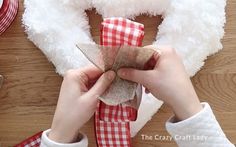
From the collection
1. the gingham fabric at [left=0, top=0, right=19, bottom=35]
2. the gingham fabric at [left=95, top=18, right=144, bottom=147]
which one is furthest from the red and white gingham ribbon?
the gingham fabric at [left=0, top=0, right=19, bottom=35]

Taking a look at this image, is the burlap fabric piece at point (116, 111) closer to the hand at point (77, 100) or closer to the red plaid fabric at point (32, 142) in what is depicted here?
the hand at point (77, 100)

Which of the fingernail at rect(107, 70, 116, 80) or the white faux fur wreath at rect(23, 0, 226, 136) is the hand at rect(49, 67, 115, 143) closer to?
the fingernail at rect(107, 70, 116, 80)

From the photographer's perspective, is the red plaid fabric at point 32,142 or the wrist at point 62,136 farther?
the red plaid fabric at point 32,142

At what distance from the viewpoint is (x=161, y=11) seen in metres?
0.90

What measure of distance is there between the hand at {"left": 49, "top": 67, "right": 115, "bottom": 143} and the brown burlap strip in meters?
0.01

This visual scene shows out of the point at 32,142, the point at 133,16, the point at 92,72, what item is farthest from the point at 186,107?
the point at 32,142

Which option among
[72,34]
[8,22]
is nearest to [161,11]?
[72,34]

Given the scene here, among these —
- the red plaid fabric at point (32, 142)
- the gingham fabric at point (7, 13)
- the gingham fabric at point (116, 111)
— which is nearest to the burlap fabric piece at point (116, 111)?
the gingham fabric at point (116, 111)

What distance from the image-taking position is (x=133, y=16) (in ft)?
2.98

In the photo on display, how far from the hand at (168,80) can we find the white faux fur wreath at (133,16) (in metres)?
0.19

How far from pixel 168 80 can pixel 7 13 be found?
43cm

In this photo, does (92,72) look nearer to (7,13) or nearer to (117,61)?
(117,61)

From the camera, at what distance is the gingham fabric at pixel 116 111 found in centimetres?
69

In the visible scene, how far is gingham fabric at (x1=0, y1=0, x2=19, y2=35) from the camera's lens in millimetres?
900
